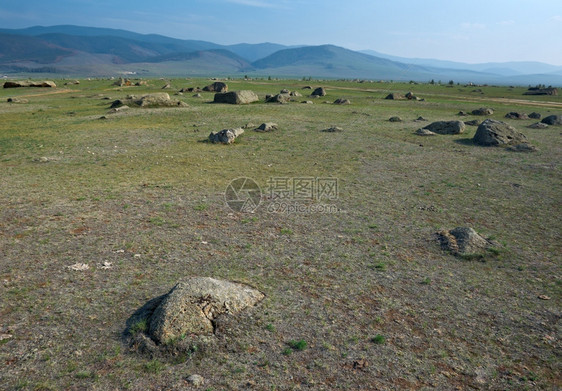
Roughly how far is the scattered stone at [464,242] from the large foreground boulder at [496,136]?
67.2 ft

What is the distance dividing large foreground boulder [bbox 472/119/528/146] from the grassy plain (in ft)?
21.6

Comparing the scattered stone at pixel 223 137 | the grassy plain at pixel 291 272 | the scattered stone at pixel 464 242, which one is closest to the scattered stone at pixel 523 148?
the grassy plain at pixel 291 272

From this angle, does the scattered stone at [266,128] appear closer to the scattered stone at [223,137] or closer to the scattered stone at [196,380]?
the scattered stone at [223,137]

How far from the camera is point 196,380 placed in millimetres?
6801

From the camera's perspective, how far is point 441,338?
27.2 ft

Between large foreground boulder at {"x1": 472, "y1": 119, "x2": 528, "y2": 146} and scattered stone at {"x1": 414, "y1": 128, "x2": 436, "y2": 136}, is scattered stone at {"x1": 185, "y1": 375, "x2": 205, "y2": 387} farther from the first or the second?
scattered stone at {"x1": 414, "y1": 128, "x2": 436, "y2": 136}

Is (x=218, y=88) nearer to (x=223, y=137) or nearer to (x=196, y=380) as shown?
(x=223, y=137)

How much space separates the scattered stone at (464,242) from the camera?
40.1 ft

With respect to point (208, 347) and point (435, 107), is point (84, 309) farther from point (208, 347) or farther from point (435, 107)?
point (435, 107)

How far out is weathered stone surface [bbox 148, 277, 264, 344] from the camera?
7809 millimetres

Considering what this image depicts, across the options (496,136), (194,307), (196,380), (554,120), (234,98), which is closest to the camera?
(196,380)

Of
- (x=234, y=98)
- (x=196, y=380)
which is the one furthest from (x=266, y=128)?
(x=196, y=380)

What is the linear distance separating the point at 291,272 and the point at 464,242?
642 cm

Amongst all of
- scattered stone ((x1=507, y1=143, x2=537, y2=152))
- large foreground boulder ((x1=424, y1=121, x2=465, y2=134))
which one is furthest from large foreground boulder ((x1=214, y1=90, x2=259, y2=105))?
scattered stone ((x1=507, y1=143, x2=537, y2=152))
